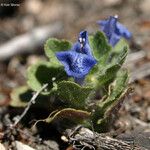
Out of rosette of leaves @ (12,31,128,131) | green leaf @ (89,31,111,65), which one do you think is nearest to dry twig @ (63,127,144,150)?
rosette of leaves @ (12,31,128,131)

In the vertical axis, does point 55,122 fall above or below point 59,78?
below

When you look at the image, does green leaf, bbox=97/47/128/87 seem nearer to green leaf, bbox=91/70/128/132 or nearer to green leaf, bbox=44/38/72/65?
green leaf, bbox=91/70/128/132

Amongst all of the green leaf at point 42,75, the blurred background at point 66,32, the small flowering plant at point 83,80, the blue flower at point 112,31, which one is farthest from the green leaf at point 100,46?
the blurred background at point 66,32

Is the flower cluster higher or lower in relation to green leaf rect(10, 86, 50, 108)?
higher

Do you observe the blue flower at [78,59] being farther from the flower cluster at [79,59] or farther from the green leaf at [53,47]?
the green leaf at [53,47]

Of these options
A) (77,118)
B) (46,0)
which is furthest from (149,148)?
(46,0)

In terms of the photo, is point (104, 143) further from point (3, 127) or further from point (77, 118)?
point (3, 127)
